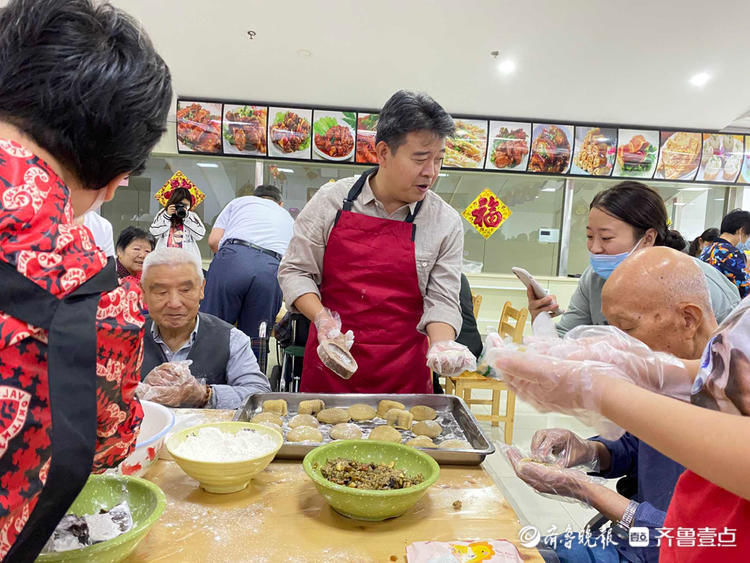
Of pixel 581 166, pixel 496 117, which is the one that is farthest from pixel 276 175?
pixel 581 166

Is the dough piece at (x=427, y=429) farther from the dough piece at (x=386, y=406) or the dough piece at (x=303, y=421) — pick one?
the dough piece at (x=303, y=421)

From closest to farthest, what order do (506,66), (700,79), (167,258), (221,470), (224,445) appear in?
(221,470) < (224,445) < (167,258) < (506,66) < (700,79)

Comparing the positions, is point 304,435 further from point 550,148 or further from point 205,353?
point 550,148

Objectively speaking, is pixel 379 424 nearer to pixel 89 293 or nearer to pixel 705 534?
pixel 705 534

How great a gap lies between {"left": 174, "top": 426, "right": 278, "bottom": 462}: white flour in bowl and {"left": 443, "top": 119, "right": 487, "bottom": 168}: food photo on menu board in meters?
5.08

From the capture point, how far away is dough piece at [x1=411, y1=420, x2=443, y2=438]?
1666 millimetres

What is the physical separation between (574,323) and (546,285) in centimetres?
432

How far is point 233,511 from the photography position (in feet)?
3.64

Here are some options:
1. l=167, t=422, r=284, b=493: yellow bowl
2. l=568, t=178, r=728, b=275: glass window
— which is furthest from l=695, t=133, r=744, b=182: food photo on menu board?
l=167, t=422, r=284, b=493: yellow bowl

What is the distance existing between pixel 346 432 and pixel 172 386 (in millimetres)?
695

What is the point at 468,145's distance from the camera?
19.2ft
